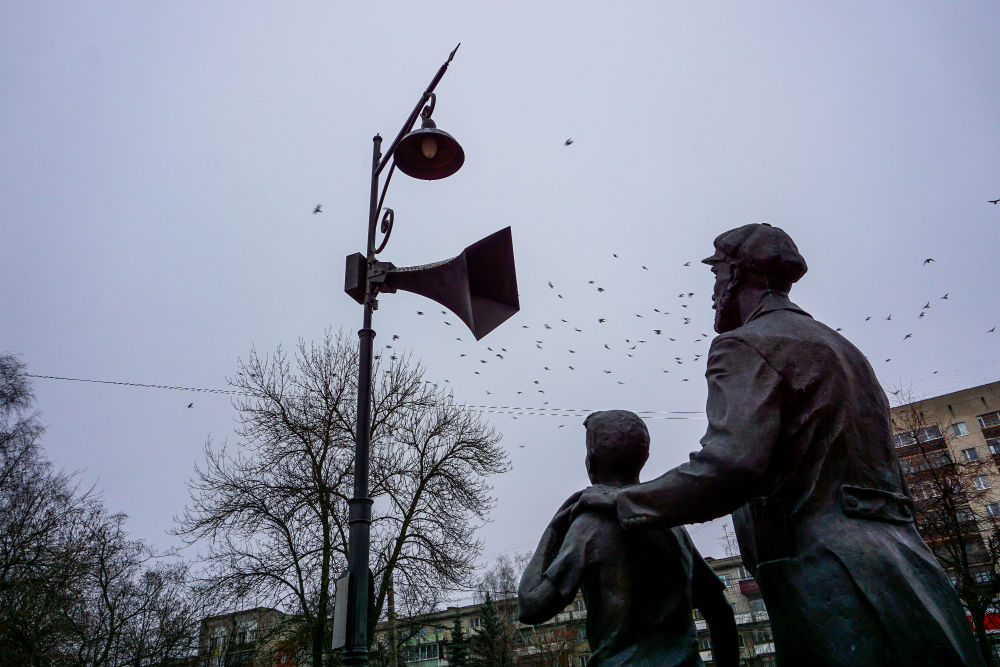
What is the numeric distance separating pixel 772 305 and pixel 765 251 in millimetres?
200

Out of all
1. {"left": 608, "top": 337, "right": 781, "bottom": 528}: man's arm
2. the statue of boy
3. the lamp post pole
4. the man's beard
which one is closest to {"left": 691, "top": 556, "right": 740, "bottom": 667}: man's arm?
the statue of boy

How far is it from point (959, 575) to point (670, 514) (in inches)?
733

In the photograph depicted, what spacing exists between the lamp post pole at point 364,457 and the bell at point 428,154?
0.06 meters

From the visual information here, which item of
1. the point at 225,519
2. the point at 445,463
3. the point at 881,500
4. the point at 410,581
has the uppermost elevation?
the point at 445,463

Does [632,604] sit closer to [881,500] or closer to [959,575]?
[881,500]

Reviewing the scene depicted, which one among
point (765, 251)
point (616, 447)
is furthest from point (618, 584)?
point (765, 251)

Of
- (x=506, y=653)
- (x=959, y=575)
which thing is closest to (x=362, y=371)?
(x=959, y=575)

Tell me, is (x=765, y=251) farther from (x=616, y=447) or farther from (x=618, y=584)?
(x=618, y=584)

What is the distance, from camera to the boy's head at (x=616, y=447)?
2.73 meters

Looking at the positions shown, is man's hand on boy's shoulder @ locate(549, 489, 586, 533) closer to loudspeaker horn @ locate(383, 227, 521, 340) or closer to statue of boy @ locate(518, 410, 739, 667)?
statue of boy @ locate(518, 410, 739, 667)

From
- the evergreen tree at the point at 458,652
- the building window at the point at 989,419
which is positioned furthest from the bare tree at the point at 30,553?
the building window at the point at 989,419

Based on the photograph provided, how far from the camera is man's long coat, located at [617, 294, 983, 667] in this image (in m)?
1.99

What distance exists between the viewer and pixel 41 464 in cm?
2236

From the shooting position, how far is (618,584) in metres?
2.45
